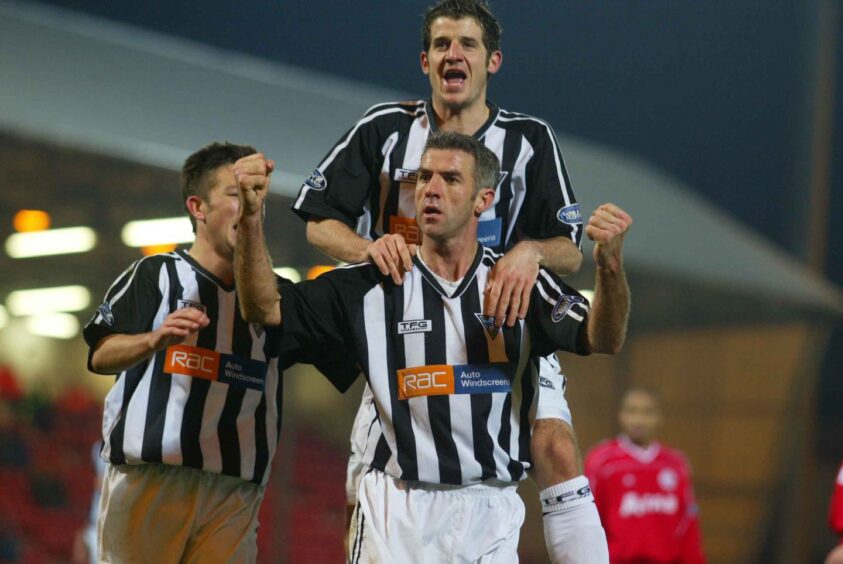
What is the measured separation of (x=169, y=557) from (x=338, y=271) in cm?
97

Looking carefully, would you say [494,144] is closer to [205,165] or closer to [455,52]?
[455,52]

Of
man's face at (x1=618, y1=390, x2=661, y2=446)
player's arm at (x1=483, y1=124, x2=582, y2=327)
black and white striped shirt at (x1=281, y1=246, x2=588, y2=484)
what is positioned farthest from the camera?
man's face at (x1=618, y1=390, x2=661, y2=446)

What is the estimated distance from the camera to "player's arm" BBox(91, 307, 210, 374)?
2.79 m

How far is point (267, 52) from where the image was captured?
14070 millimetres

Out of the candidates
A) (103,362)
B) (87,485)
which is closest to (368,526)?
(103,362)

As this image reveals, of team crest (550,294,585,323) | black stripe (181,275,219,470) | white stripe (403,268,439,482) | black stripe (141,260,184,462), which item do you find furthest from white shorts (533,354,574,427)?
black stripe (141,260,184,462)

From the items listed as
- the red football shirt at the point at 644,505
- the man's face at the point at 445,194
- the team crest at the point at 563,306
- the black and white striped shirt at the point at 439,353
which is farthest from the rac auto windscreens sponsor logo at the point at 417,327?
the red football shirt at the point at 644,505

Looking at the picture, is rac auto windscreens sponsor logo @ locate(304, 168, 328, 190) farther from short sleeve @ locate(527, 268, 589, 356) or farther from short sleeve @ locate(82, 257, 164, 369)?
short sleeve @ locate(527, 268, 589, 356)

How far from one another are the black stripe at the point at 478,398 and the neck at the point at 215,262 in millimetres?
777

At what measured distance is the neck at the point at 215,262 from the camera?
10.9ft

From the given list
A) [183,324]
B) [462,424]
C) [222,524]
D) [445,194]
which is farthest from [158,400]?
[445,194]

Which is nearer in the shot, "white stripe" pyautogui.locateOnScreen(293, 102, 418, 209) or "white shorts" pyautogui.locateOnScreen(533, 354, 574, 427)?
"white shorts" pyautogui.locateOnScreen(533, 354, 574, 427)

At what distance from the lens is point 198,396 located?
3.23 m

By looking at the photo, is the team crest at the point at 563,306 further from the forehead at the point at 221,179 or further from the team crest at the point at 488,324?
the forehead at the point at 221,179
